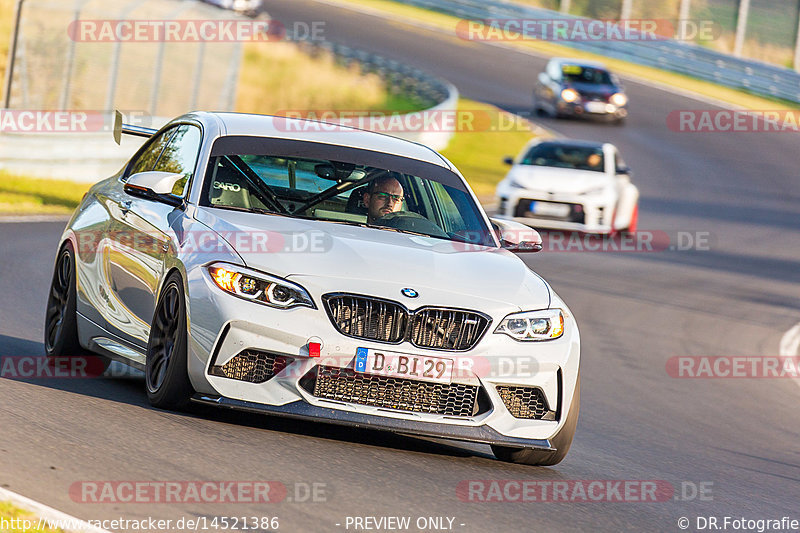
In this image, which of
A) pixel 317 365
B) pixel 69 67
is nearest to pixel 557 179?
pixel 69 67

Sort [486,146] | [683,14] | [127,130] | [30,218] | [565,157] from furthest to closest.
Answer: [683,14] < [486,146] < [565,157] < [30,218] < [127,130]

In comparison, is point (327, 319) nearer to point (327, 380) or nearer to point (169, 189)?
point (327, 380)

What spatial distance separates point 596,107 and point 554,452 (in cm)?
3252

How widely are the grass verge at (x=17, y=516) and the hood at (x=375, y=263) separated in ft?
6.33

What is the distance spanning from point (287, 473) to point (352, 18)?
48273 mm

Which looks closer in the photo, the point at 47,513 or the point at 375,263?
the point at 47,513

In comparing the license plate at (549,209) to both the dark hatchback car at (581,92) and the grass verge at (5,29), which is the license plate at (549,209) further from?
the dark hatchback car at (581,92)

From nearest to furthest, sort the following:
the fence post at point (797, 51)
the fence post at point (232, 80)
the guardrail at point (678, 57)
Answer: the fence post at point (232, 80) → the guardrail at point (678, 57) → the fence post at point (797, 51)

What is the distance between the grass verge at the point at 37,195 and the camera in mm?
17641

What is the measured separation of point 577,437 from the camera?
8.62 metres

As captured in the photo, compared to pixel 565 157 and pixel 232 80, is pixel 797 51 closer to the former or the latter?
pixel 232 80

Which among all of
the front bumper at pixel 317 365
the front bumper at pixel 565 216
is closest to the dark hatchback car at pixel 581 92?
the front bumper at pixel 565 216

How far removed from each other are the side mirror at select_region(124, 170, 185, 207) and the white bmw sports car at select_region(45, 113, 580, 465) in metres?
0.01

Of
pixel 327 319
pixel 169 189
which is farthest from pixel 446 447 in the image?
pixel 169 189
